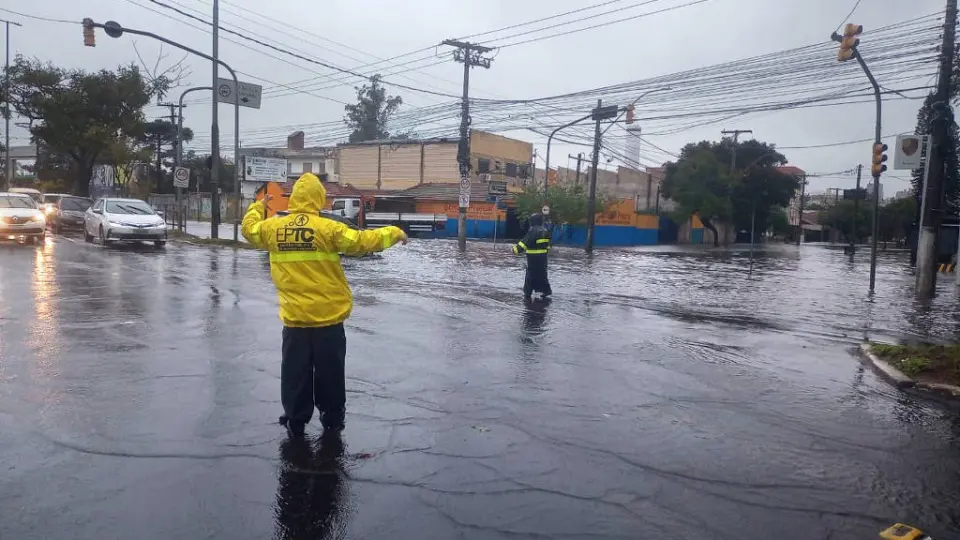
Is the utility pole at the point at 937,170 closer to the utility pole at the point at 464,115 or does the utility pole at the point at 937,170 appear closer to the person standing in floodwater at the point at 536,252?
the person standing in floodwater at the point at 536,252

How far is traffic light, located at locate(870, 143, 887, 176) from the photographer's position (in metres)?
19.5

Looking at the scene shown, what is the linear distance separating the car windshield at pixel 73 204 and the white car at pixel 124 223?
19.1 feet

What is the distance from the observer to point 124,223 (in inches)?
879

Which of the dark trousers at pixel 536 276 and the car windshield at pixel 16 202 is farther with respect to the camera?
the car windshield at pixel 16 202

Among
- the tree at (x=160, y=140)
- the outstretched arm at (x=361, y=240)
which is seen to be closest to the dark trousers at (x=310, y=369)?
the outstretched arm at (x=361, y=240)

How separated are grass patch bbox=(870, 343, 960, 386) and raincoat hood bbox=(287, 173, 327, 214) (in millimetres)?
6204

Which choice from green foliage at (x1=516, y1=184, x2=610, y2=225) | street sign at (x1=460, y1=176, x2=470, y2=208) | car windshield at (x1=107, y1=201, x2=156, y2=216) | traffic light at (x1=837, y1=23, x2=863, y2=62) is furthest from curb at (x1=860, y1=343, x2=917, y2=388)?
green foliage at (x1=516, y1=184, x2=610, y2=225)

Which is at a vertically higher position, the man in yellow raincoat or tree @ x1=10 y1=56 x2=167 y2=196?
tree @ x1=10 y1=56 x2=167 y2=196

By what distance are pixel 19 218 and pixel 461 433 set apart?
69.2 ft

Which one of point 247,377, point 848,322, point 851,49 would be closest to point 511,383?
point 247,377

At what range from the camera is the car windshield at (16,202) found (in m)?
22.4

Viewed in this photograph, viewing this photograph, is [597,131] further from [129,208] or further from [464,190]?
[129,208]

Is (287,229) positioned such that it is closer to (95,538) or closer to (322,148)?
(95,538)

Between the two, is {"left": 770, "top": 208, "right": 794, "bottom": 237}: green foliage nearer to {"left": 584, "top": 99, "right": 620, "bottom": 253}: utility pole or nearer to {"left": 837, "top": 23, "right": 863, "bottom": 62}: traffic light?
{"left": 584, "top": 99, "right": 620, "bottom": 253}: utility pole
